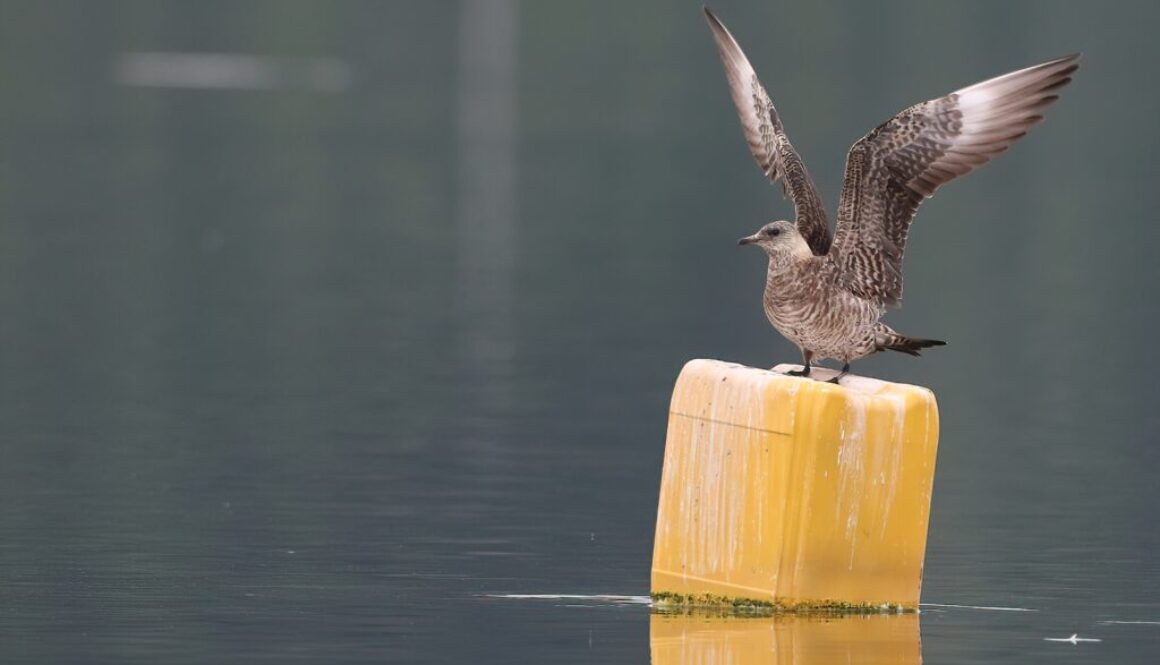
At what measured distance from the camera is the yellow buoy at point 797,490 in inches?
527

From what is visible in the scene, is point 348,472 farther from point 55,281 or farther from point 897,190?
point 55,281

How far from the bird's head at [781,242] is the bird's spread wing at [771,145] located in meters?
0.56

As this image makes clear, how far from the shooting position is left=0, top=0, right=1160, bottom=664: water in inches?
539

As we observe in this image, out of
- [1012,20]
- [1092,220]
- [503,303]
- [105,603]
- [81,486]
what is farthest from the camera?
[1012,20]

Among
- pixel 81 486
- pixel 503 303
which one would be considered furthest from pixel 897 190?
pixel 503 303

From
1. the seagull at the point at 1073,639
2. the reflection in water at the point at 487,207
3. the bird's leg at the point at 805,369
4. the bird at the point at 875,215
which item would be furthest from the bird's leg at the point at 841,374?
the reflection in water at the point at 487,207

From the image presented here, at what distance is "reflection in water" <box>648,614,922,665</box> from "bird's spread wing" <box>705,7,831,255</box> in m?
2.21

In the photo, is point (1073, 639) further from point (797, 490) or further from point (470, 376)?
point (470, 376)

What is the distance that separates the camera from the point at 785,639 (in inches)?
515

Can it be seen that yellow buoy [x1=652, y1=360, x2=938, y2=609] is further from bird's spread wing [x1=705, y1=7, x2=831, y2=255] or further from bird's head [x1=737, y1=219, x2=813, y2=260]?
bird's spread wing [x1=705, y1=7, x2=831, y2=255]

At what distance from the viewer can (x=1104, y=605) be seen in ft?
46.7

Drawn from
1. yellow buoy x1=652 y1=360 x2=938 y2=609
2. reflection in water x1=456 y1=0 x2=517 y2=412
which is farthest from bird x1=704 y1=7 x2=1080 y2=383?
reflection in water x1=456 y1=0 x2=517 y2=412

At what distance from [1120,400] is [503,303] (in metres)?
8.92

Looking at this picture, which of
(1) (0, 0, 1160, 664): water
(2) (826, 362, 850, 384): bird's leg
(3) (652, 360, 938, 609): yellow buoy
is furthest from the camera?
(2) (826, 362, 850, 384): bird's leg
